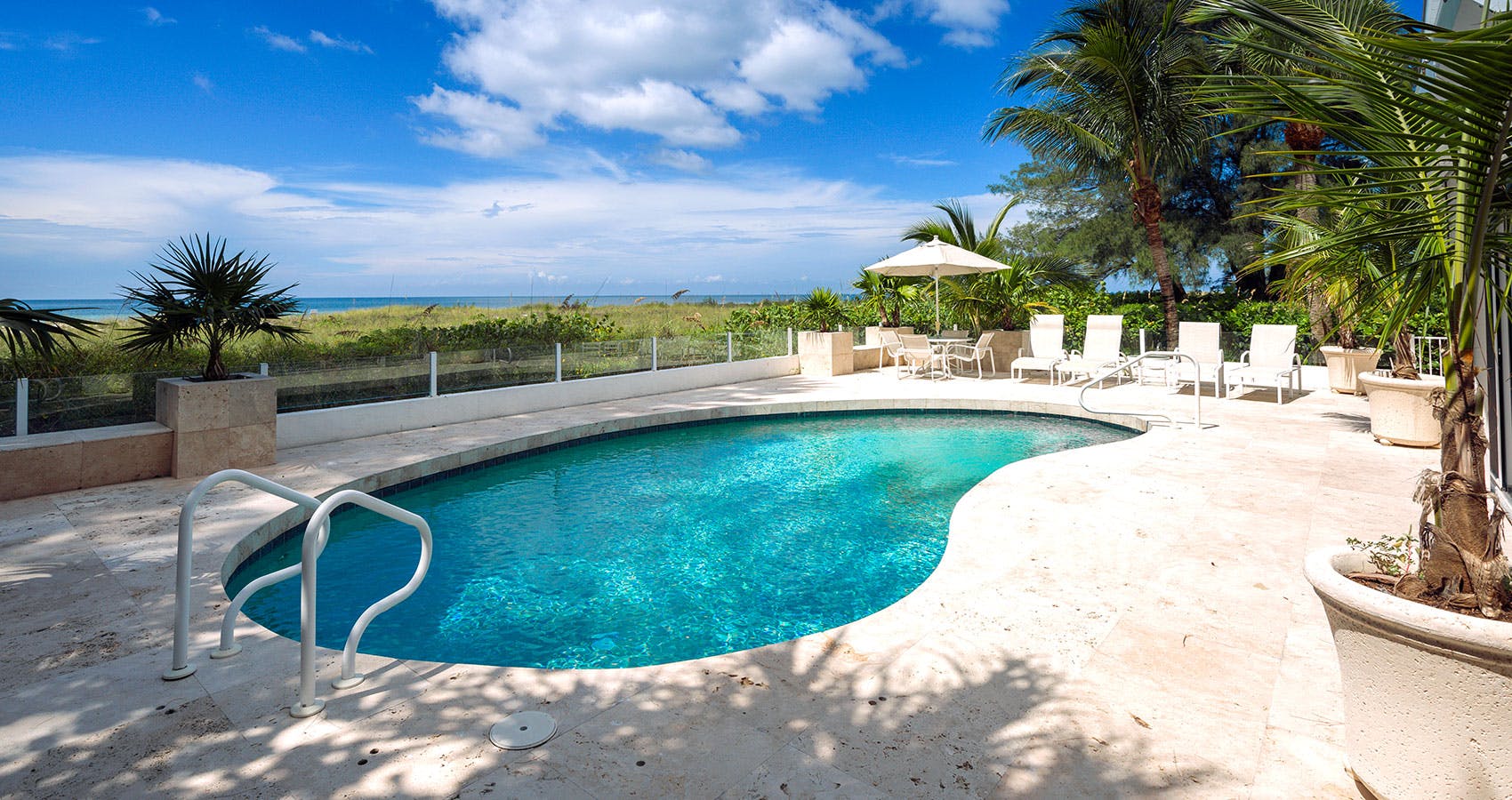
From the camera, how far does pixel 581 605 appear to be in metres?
3.96

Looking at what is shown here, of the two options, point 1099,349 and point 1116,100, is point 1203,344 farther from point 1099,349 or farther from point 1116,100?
point 1116,100

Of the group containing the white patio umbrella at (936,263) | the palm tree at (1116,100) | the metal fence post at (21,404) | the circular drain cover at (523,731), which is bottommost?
the circular drain cover at (523,731)

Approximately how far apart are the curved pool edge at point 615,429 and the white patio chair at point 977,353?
2.65 metres

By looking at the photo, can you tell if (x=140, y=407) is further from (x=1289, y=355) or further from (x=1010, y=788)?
(x=1289, y=355)

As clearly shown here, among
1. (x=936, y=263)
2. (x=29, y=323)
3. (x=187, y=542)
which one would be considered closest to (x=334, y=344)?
(x=29, y=323)

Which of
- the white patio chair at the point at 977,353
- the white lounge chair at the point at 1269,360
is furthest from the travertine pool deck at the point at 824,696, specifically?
the white patio chair at the point at 977,353

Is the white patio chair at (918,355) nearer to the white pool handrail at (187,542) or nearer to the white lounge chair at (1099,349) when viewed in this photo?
the white lounge chair at (1099,349)

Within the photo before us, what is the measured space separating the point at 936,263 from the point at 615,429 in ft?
20.1

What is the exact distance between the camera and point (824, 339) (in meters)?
13.6

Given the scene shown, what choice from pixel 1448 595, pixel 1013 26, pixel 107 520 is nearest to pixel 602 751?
pixel 1448 595

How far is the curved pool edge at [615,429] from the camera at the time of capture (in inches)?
182

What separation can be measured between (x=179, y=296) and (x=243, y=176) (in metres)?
32.2

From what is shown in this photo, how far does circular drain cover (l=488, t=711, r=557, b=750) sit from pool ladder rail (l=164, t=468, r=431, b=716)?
2.13 feet

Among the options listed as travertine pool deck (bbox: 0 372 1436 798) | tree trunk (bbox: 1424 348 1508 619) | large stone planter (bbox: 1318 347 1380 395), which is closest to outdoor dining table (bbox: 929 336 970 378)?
large stone planter (bbox: 1318 347 1380 395)
